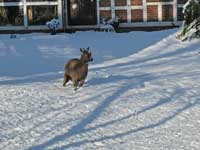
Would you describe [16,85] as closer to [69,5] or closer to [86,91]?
[86,91]

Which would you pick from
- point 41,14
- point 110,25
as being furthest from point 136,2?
point 41,14

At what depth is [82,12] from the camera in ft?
70.8

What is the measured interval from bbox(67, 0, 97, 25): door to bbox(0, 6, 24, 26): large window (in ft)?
6.28

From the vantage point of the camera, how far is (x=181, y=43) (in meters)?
15.4

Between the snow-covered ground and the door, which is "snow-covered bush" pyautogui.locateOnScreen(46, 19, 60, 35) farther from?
the snow-covered ground

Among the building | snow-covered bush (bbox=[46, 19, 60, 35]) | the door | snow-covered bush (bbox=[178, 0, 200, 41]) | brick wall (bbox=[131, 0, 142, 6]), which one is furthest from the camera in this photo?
the door

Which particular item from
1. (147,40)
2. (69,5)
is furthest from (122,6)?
(147,40)

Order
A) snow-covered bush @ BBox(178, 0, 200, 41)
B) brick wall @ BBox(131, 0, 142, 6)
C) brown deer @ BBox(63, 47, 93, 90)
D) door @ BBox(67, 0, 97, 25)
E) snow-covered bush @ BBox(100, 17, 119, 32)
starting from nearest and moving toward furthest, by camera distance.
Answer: brown deer @ BBox(63, 47, 93, 90), snow-covered bush @ BBox(178, 0, 200, 41), snow-covered bush @ BBox(100, 17, 119, 32), brick wall @ BBox(131, 0, 142, 6), door @ BBox(67, 0, 97, 25)

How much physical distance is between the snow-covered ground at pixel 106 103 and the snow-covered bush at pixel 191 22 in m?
1.58

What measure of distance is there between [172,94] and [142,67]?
3.18 m

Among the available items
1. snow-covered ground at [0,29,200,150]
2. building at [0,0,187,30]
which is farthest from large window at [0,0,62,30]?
snow-covered ground at [0,29,200,150]

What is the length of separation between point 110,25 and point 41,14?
2886mm

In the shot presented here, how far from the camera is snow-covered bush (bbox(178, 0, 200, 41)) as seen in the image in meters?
15.9

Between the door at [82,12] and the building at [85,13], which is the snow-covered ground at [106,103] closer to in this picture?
the building at [85,13]
